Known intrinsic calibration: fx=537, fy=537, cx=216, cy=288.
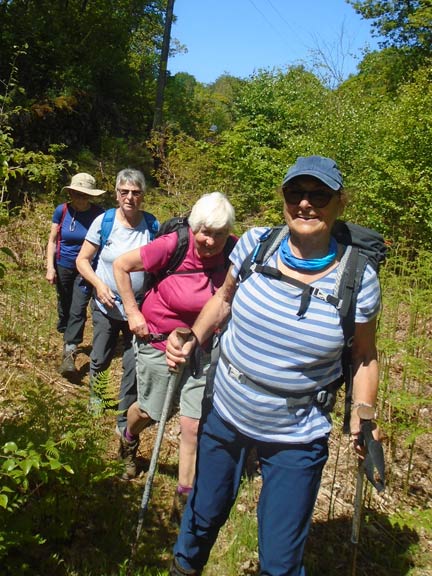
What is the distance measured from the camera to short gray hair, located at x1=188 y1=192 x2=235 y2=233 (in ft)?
9.19

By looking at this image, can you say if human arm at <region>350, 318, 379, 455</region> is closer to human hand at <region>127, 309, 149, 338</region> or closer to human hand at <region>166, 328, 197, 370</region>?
human hand at <region>166, 328, 197, 370</region>

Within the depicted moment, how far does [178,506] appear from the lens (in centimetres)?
310

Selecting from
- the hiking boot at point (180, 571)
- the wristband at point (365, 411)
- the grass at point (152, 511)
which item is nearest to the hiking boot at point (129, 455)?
the grass at point (152, 511)

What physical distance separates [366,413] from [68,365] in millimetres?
3666

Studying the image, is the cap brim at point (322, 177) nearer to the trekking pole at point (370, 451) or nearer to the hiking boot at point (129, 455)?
the trekking pole at point (370, 451)

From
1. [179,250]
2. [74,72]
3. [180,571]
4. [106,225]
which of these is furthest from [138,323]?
[74,72]

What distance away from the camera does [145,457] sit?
12.6 ft

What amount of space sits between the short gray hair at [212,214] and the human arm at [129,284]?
43 centimetres

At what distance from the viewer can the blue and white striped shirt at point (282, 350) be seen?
2004 millimetres

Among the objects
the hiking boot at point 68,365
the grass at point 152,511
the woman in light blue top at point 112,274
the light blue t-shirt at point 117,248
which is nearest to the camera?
the grass at point 152,511

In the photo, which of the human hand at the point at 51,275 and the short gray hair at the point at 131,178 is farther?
the human hand at the point at 51,275

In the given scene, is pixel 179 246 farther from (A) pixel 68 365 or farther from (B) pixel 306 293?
(A) pixel 68 365

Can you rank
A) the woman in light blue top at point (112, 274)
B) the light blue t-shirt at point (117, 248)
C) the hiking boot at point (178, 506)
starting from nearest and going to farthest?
the hiking boot at point (178, 506), the woman in light blue top at point (112, 274), the light blue t-shirt at point (117, 248)

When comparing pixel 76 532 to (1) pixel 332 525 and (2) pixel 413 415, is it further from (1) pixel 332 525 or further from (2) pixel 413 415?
(2) pixel 413 415
